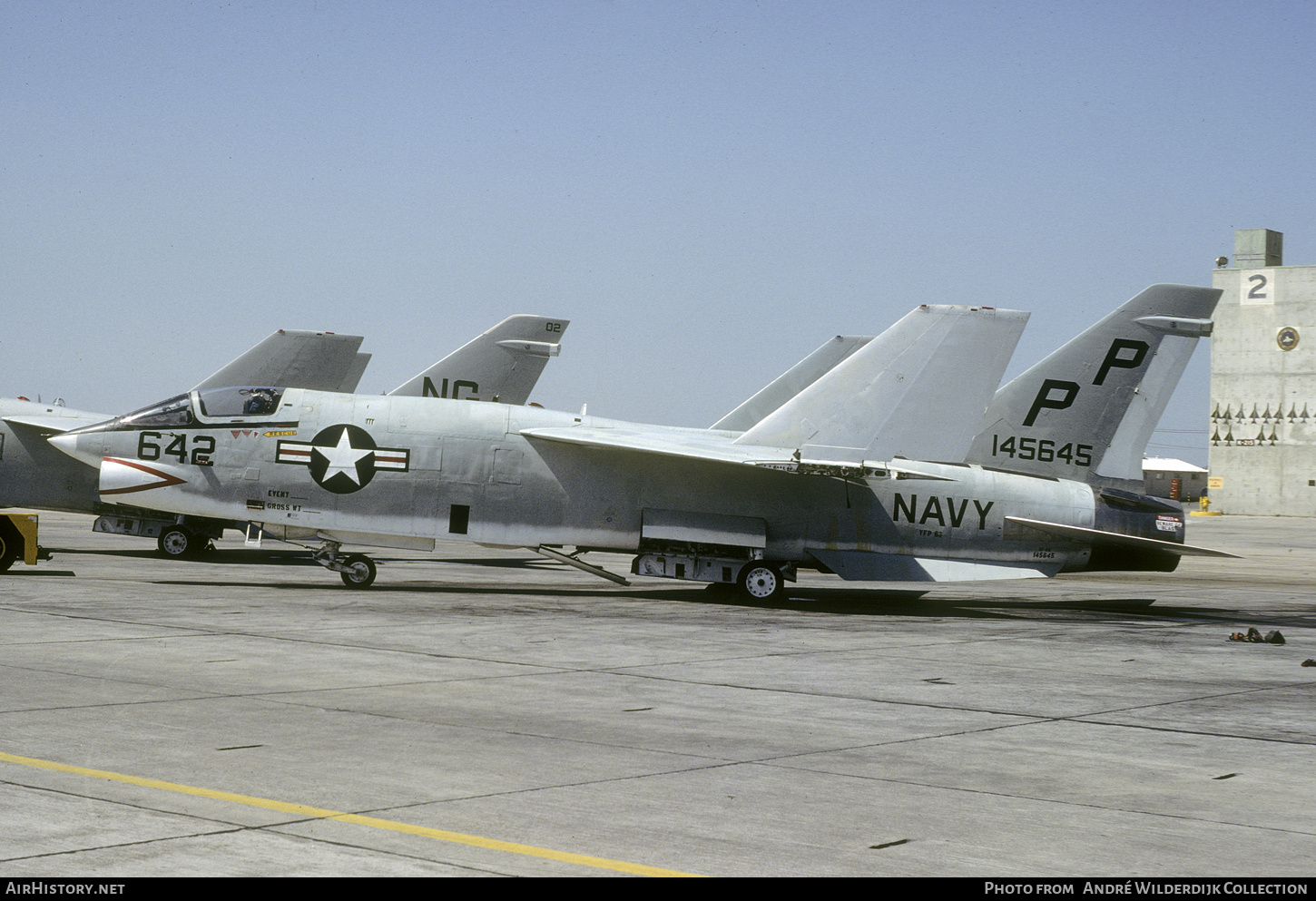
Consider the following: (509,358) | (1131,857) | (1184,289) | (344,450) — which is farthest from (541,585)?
(1131,857)

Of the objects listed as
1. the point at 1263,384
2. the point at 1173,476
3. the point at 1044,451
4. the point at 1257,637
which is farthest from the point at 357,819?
the point at 1173,476

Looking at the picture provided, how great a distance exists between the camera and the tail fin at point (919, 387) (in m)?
21.1

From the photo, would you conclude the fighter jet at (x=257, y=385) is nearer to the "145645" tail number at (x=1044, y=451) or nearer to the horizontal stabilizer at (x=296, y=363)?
the horizontal stabilizer at (x=296, y=363)

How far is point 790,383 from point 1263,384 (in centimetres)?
7054

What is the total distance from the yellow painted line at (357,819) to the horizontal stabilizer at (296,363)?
74.4 feet

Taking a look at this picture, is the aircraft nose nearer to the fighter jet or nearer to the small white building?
the fighter jet

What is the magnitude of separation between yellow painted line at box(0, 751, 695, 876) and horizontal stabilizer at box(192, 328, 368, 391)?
22.7 m

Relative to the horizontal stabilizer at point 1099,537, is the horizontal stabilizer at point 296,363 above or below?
above

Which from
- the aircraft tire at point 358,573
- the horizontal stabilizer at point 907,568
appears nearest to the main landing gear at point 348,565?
the aircraft tire at point 358,573

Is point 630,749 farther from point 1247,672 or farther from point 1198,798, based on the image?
point 1247,672

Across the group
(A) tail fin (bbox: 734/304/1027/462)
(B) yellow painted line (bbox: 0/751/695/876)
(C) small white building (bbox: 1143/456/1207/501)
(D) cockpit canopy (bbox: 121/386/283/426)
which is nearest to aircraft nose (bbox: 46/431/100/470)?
(D) cockpit canopy (bbox: 121/386/283/426)

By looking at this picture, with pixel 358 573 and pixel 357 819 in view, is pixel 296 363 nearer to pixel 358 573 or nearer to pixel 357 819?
pixel 358 573

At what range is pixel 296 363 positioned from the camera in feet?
101

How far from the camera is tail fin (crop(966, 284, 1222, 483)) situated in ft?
75.6
